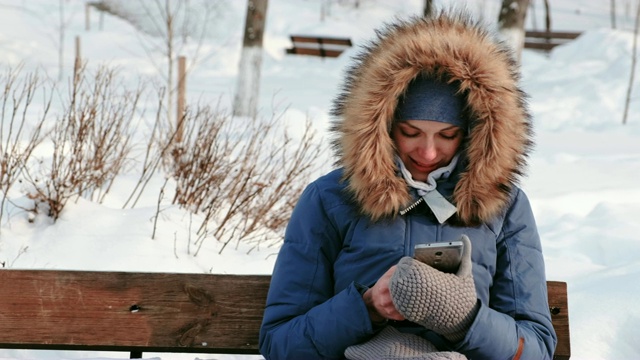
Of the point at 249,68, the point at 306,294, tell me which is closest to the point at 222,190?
the point at 306,294

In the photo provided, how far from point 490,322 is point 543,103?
14112 mm

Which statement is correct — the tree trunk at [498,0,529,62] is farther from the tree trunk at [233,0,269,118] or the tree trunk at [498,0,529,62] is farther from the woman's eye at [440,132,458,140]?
the woman's eye at [440,132,458,140]

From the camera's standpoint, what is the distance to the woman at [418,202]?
8.79ft

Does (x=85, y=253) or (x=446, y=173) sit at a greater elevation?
(x=446, y=173)

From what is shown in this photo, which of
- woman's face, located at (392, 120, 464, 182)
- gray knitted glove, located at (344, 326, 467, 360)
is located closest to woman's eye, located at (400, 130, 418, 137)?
woman's face, located at (392, 120, 464, 182)

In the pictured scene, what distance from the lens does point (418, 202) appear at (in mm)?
2717

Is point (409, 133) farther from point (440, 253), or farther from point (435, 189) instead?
point (440, 253)

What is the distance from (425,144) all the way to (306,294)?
1.70 ft

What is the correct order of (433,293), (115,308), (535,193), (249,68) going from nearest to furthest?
(433,293), (115,308), (535,193), (249,68)

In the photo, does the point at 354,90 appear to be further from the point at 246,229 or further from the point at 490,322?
the point at 246,229

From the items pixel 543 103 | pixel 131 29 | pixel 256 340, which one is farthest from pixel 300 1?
pixel 256 340

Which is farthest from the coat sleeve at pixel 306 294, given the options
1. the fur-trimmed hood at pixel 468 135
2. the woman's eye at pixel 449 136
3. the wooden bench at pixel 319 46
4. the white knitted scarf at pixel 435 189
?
the wooden bench at pixel 319 46

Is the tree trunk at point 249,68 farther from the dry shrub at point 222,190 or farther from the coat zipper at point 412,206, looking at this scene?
the coat zipper at point 412,206

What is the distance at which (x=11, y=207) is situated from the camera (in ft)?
18.9
